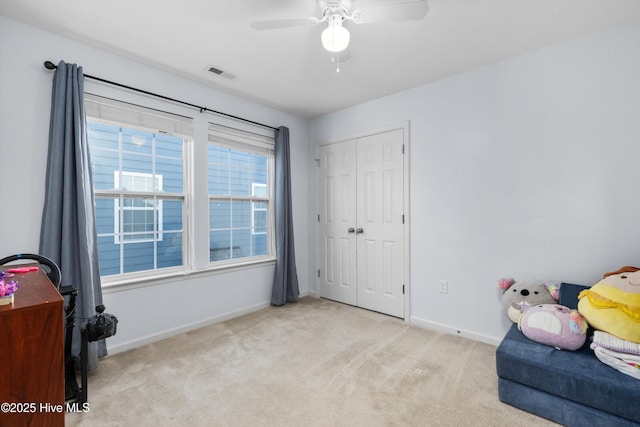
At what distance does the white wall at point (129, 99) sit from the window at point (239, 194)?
8.3 inches

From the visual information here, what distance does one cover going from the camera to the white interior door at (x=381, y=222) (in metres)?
3.35

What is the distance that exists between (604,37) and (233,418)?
3638 millimetres

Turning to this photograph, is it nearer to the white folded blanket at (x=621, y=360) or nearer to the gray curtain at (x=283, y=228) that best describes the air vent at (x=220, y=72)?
the gray curtain at (x=283, y=228)

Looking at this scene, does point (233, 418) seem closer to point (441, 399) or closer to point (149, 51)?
point (441, 399)

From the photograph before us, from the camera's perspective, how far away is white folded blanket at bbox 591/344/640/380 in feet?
5.03

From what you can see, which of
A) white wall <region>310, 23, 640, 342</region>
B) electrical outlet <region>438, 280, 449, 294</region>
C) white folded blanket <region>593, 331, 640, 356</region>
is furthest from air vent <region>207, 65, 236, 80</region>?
white folded blanket <region>593, 331, 640, 356</region>

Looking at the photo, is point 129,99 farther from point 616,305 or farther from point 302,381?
point 616,305

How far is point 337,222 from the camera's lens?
3965 millimetres

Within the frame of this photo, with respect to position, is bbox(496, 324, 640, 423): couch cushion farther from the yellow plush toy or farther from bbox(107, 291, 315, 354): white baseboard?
bbox(107, 291, 315, 354): white baseboard

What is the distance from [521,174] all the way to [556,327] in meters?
1.28

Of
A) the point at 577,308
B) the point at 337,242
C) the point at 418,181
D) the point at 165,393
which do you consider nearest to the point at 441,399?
the point at 577,308

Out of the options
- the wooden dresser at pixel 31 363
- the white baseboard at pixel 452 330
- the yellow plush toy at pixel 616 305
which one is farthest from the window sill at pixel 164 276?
the yellow plush toy at pixel 616 305

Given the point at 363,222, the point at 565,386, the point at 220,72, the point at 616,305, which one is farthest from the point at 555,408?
the point at 220,72

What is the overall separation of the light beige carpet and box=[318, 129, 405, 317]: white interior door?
65 cm
